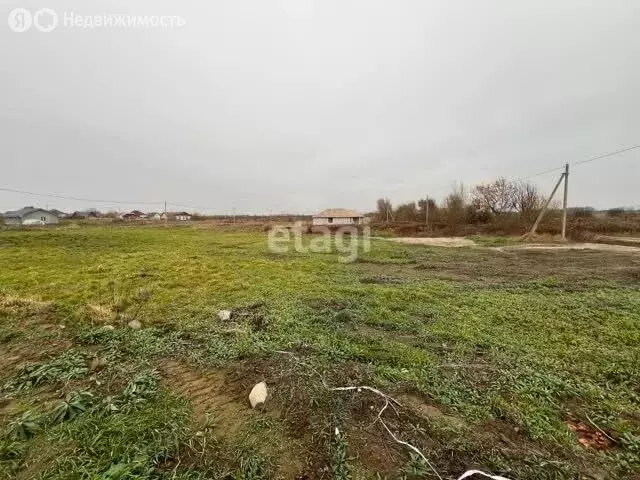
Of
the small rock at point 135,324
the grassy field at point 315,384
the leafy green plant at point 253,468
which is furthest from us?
the small rock at point 135,324

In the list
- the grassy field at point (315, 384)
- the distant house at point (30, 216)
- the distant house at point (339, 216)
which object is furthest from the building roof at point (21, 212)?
the grassy field at point (315, 384)

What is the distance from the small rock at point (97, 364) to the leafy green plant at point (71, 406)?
0.57m

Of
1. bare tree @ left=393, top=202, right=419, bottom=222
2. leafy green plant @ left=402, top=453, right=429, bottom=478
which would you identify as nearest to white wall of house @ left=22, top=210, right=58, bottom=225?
bare tree @ left=393, top=202, right=419, bottom=222

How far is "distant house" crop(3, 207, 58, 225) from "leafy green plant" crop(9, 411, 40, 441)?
6117 centimetres

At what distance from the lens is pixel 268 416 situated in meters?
2.21

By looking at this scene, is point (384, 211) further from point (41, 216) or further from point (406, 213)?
point (41, 216)

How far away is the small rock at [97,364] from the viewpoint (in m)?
2.90

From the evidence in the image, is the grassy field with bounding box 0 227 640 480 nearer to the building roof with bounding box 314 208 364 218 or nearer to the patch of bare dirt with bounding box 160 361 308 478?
the patch of bare dirt with bounding box 160 361 308 478

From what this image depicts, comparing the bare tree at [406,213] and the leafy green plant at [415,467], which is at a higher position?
the bare tree at [406,213]

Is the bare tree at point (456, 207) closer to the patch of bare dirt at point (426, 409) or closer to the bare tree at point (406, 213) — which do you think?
the bare tree at point (406, 213)

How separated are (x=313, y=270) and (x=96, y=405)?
22.6 ft

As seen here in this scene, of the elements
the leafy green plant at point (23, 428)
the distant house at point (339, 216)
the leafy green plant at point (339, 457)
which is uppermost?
the distant house at point (339, 216)

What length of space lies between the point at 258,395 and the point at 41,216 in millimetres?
70887

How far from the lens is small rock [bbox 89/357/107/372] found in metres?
2.90
